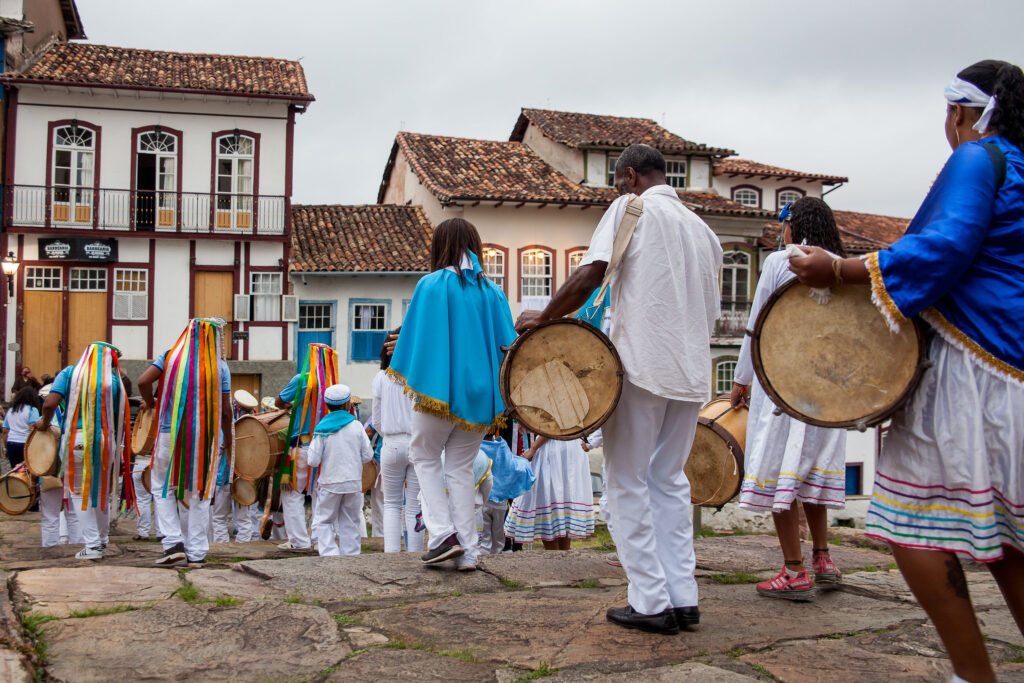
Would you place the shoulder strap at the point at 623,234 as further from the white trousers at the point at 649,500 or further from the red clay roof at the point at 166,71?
the red clay roof at the point at 166,71

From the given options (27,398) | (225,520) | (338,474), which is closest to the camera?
(338,474)

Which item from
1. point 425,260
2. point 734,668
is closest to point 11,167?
point 425,260

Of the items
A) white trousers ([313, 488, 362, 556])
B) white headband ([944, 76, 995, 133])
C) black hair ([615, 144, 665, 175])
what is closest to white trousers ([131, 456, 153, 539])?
white trousers ([313, 488, 362, 556])

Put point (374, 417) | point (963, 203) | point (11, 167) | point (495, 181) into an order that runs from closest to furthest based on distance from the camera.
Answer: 1. point (963, 203)
2. point (374, 417)
3. point (11, 167)
4. point (495, 181)

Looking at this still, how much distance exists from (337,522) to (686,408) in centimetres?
672

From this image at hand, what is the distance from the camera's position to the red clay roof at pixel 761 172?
39.6 m

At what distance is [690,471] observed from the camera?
6.04 metres

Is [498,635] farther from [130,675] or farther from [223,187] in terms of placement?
[223,187]

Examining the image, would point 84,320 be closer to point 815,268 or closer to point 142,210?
point 142,210

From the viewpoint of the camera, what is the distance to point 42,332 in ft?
93.2

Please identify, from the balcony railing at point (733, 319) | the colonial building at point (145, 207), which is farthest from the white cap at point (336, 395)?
the balcony railing at point (733, 319)

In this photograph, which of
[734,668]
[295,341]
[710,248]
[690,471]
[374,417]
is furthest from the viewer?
[295,341]

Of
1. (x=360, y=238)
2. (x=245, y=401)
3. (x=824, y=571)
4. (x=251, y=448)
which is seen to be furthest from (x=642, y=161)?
(x=360, y=238)

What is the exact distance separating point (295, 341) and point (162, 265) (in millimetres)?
4266
